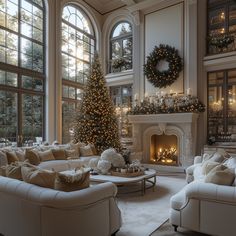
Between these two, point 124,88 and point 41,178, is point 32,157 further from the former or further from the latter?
point 124,88

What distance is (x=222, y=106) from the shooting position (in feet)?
27.1

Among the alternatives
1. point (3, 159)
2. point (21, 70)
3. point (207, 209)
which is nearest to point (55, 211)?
point (207, 209)

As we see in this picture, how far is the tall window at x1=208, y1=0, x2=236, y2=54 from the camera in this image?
26.6 ft

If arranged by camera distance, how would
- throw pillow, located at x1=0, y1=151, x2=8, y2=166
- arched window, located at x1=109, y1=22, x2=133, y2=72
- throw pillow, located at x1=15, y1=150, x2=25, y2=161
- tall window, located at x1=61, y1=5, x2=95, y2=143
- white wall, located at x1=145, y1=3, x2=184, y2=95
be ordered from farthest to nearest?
arched window, located at x1=109, y1=22, x2=133, y2=72
tall window, located at x1=61, y1=5, x2=95, y2=143
white wall, located at x1=145, y1=3, x2=184, y2=95
throw pillow, located at x1=15, y1=150, x2=25, y2=161
throw pillow, located at x1=0, y1=151, x2=8, y2=166

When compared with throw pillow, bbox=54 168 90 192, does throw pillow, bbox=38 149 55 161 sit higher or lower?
lower

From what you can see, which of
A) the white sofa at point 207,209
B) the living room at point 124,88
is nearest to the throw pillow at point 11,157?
the living room at point 124,88

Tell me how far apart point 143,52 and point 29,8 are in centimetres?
416

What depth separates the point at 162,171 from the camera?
827cm

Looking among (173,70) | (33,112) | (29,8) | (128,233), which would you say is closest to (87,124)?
(33,112)

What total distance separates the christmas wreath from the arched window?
148 cm

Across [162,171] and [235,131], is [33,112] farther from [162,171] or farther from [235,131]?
[235,131]

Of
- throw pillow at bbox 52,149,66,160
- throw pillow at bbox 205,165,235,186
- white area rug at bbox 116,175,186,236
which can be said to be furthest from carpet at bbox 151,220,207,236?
throw pillow at bbox 52,149,66,160

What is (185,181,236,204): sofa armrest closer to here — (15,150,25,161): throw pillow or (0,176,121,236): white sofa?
(0,176,121,236): white sofa

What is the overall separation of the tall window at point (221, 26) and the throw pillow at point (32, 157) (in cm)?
629
